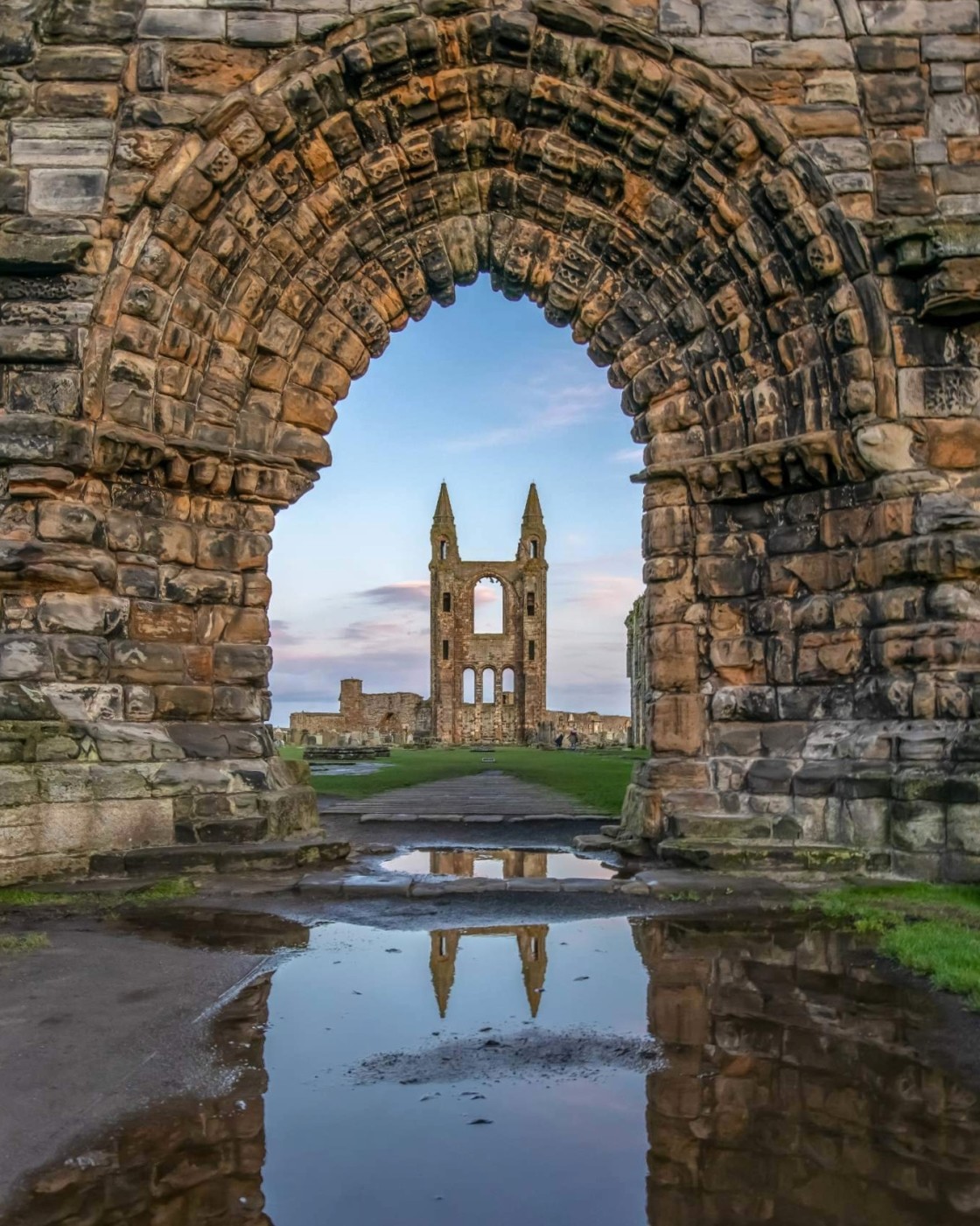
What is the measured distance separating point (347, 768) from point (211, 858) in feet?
A: 45.1

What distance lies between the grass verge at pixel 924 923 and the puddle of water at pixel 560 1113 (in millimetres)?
251

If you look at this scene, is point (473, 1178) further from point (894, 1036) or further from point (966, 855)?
point (966, 855)

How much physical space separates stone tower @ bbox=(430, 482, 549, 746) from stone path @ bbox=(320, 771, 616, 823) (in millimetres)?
48384

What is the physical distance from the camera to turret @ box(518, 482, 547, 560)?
67.5 meters

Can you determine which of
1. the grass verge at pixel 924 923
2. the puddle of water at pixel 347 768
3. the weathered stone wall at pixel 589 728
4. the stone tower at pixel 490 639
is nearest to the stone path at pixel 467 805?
the puddle of water at pixel 347 768

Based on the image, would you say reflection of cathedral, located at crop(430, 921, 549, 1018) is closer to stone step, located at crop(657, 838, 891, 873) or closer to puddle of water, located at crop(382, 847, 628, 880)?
puddle of water, located at crop(382, 847, 628, 880)

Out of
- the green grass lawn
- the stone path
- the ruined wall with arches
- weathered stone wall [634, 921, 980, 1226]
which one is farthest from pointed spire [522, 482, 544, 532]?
weathered stone wall [634, 921, 980, 1226]

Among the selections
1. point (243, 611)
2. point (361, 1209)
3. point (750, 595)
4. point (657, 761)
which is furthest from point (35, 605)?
point (361, 1209)

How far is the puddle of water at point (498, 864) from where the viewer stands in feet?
25.6

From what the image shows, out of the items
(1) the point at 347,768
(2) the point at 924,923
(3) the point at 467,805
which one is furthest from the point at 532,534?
(2) the point at 924,923

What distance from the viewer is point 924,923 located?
5.63m

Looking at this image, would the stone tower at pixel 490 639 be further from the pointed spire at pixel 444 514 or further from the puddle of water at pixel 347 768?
the puddle of water at pixel 347 768

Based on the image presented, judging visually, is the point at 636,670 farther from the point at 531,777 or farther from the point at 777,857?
the point at 777,857

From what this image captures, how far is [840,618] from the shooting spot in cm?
832
